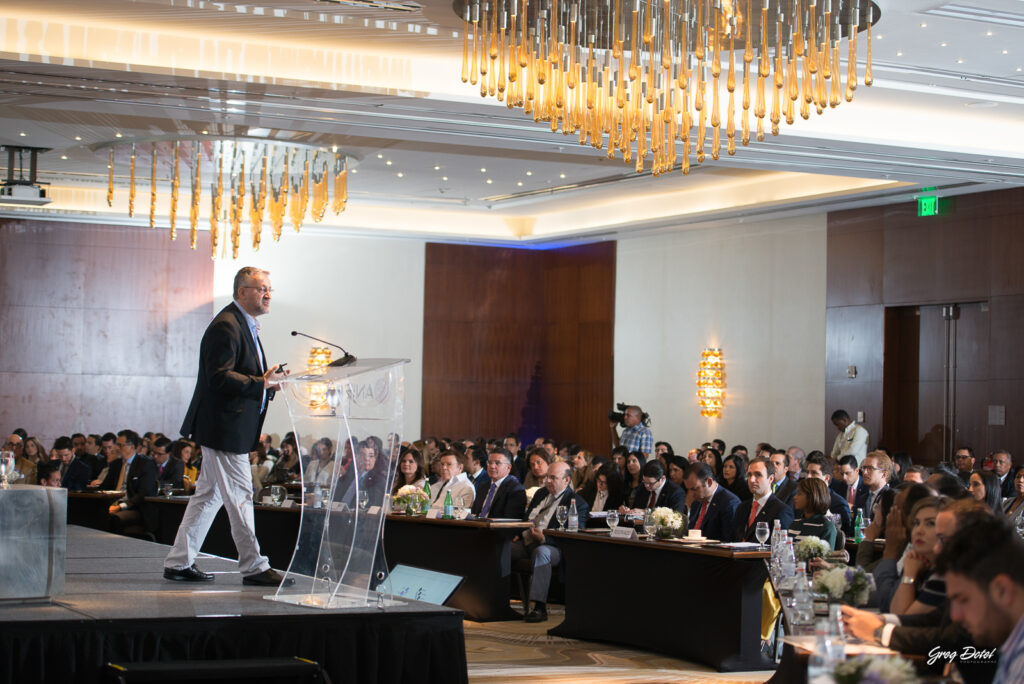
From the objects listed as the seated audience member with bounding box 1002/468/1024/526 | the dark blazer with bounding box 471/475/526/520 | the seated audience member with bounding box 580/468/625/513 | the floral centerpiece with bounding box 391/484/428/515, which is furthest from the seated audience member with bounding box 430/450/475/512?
the seated audience member with bounding box 1002/468/1024/526

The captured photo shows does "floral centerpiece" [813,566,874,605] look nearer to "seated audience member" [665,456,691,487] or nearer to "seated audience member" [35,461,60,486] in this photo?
"seated audience member" [665,456,691,487]

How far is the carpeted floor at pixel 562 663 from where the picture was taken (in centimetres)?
680

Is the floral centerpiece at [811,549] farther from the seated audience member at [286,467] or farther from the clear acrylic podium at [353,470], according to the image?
the seated audience member at [286,467]

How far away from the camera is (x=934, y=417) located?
13.5 meters

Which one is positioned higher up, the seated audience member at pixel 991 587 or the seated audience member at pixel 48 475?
the seated audience member at pixel 991 587

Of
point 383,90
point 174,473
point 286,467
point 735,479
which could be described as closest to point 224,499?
point 383,90

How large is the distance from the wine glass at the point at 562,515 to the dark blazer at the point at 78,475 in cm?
644

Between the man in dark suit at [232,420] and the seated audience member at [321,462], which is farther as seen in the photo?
the man in dark suit at [232,420]

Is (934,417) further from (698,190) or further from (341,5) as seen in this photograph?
(341,5)

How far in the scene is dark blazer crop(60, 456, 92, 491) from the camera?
1321 cm

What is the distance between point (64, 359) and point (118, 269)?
55.8 inches

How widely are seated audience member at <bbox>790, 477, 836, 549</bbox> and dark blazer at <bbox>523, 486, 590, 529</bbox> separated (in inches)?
90.4

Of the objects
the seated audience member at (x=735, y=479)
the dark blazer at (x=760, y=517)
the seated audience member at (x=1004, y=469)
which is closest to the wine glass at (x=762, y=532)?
the dark blazer at (x=760, y=517)

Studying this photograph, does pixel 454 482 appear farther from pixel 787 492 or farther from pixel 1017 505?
pixel 1017 505
